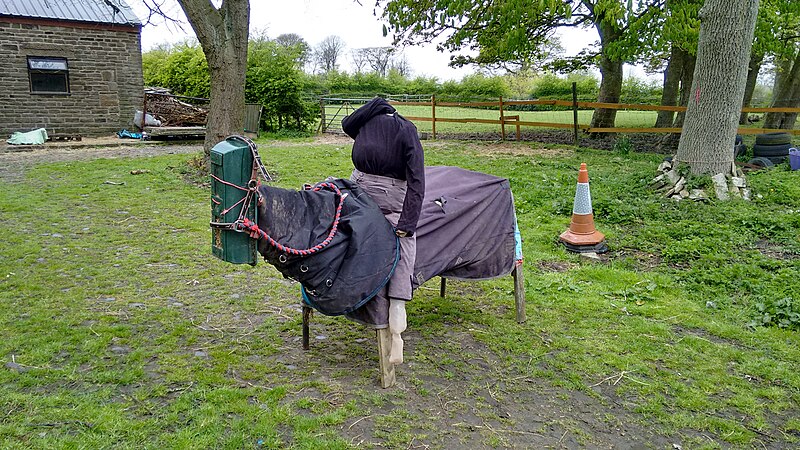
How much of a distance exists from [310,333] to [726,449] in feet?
8.82

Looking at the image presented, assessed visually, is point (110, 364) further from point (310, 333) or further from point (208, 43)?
point (208, 43)

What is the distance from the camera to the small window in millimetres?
16031

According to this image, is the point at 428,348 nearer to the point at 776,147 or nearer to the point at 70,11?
the point at 776,147

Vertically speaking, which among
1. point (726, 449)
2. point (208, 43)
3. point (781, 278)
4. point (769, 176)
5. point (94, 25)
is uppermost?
point (94, 25)

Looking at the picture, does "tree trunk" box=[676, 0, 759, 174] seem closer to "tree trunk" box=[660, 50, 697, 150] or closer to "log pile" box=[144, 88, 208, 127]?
"tree trunk" box=[660, 50, 697, 150]

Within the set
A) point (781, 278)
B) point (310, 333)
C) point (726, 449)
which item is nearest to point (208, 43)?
point (310, 333)

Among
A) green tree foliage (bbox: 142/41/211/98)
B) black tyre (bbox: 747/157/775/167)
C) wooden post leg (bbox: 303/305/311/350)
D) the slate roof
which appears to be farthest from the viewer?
green tree foliage (bbox: 142/41/211/98)

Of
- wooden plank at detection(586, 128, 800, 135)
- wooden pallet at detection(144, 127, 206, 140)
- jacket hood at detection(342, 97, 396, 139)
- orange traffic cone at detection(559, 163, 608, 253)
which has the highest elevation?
jacket hood at detection(342, 97, 396, 139)

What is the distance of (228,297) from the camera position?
16.3ft

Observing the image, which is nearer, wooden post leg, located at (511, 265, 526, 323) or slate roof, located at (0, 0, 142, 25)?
wooden post leg, located at (511, 265, 526, 323)

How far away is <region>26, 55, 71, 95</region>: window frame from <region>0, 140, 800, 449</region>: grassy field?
36.7 feet

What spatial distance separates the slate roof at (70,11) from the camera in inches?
614

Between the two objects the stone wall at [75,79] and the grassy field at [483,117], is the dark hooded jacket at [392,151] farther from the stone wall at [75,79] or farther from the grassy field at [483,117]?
the grassy field at [483,117]

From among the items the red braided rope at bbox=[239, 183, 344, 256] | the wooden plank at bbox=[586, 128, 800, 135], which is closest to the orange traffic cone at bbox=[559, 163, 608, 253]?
the red braided rope at bbox=[239, 183, 344, 256]
